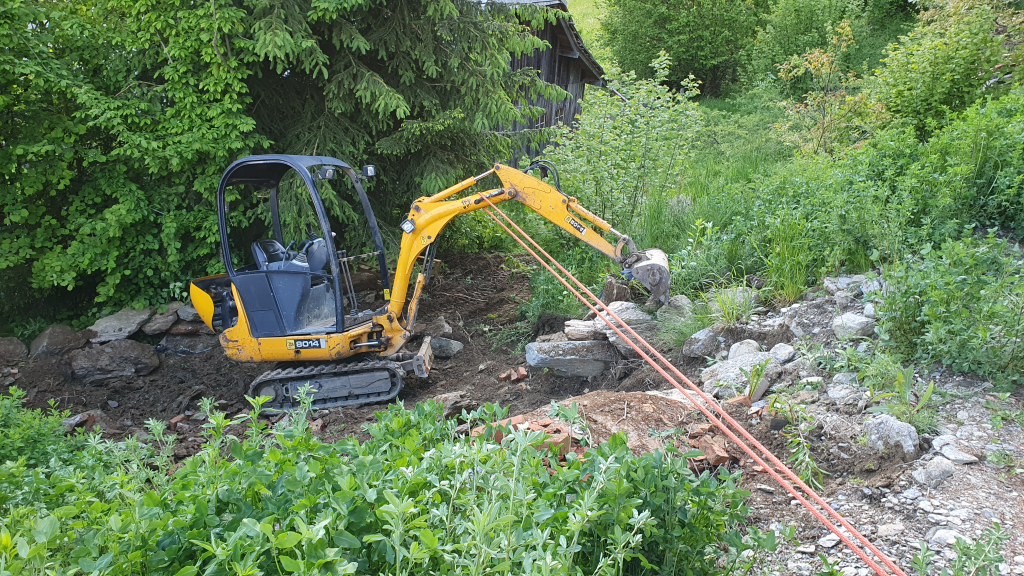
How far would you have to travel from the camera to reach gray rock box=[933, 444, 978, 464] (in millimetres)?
3074

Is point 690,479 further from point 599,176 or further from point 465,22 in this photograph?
point 465,22

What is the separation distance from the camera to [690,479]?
206cm

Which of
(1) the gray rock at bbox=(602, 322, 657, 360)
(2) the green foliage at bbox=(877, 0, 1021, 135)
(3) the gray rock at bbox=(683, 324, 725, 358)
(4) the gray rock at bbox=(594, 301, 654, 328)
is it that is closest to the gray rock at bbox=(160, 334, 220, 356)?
(4) the gray rock at bbox=(594, 301, 654, 328)

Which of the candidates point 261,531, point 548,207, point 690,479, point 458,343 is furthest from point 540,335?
point 261,531

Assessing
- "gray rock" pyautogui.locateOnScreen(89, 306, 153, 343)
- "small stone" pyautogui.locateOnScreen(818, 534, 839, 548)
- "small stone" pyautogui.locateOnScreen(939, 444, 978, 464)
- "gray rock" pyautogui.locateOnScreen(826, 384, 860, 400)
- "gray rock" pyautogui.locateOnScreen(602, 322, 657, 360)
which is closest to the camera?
"small stone" pyautogui.locateOnScreen(818, 534, 839, 548)

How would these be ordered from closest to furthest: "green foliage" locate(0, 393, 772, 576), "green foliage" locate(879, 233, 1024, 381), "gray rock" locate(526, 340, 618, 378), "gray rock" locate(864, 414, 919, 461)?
"green foliage" locate(0, 393, 772, 576) < "gray rock" locate(864, 414, 919, 461) < "green foliage" locate(879, 233, 1024, 381) < "gray rock" locate(526, 340, 618, 378)

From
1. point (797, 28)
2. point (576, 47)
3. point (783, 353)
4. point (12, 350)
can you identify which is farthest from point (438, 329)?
point (797, 28)

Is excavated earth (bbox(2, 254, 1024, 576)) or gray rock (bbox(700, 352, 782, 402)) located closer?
excavated earth (bbox(2, 254, 1024, 576))

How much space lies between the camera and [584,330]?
234 inches

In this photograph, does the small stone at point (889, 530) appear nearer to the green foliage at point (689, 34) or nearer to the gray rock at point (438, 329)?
the gray rock at point (438, 329)

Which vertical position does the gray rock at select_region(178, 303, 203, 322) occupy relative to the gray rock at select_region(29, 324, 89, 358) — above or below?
above

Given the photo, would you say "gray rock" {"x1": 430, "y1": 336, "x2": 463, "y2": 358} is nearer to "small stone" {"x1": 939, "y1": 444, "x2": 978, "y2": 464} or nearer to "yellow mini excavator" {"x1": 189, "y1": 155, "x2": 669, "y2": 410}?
"yellow mini excavator" {"x1": 189, "y1": 155, "x2": 669, "y2": 410}

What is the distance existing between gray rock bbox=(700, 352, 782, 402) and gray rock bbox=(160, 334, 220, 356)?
229 inches

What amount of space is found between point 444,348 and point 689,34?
21449 mm
